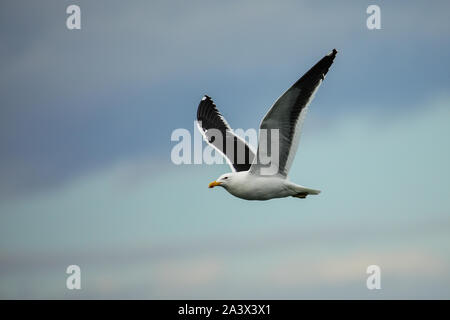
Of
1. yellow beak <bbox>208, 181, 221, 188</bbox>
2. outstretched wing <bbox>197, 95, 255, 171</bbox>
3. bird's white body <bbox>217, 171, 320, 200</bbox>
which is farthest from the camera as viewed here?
outstretched wing <bbox>197, 95, 255, 171</bbox>

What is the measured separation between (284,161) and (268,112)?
59.5 inches

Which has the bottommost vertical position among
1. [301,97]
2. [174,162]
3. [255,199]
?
[255,199]

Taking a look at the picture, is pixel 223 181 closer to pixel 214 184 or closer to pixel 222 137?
pixel 214 184

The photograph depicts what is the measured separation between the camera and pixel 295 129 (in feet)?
42.6

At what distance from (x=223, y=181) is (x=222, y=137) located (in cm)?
260

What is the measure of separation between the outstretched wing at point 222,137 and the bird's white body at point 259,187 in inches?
56.3

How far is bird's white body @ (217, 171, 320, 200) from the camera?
44.9 feet

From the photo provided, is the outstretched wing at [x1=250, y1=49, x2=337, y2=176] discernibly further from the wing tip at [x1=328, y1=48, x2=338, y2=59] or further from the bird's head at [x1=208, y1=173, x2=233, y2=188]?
the bird's head at [x1=208, y1=173, x2=233, y2=188]

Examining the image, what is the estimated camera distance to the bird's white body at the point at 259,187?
13.7m

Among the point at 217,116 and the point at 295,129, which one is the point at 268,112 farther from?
the point at 217,116

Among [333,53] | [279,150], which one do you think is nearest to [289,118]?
[279,150]

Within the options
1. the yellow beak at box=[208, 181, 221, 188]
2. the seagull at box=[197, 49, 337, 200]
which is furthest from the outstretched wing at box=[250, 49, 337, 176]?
the yellow beak at box=[208, 181, 221, 188]

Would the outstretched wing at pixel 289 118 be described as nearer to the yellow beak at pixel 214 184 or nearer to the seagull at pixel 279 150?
the seagull at pixel 279 150
